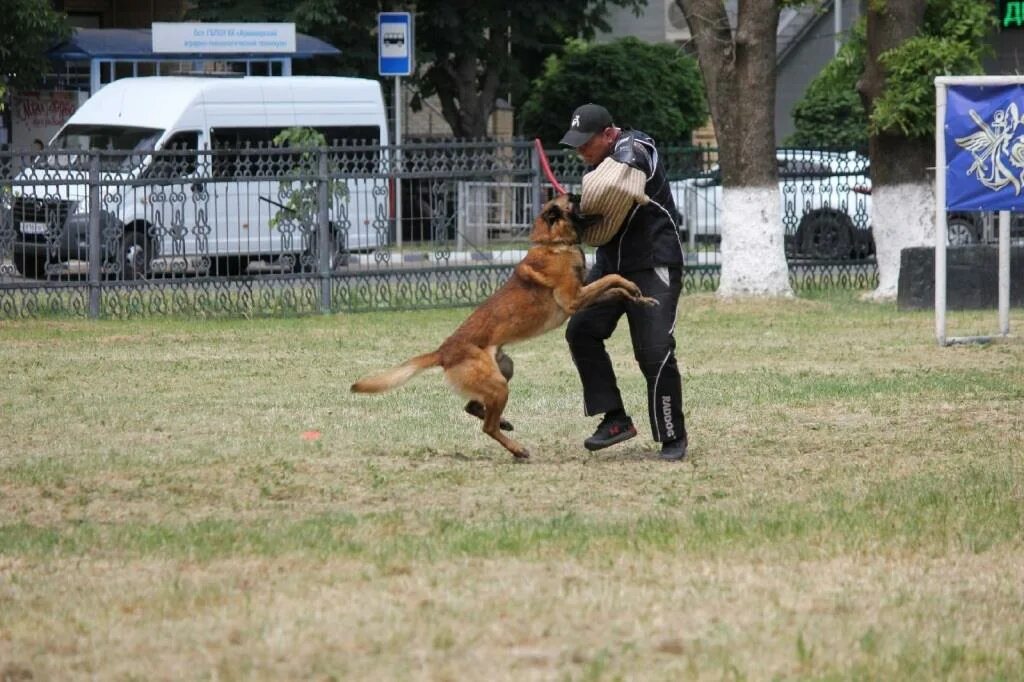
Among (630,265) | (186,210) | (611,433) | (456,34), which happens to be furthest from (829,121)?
(630,265)

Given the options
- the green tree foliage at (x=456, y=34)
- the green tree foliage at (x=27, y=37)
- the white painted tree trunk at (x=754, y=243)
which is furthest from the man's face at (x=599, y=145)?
the green tree foliage at (x=456, y=34)

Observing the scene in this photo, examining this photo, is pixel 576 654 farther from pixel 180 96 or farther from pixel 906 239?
pixel 180 96

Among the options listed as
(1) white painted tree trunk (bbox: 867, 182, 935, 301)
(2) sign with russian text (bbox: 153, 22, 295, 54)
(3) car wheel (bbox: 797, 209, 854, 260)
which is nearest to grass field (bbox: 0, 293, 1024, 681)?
(1) white painted tree trunk (bbox: 867, 182, 935, 301)

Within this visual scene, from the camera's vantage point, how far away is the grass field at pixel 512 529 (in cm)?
513

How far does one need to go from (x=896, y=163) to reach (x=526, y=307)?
33.2 feet

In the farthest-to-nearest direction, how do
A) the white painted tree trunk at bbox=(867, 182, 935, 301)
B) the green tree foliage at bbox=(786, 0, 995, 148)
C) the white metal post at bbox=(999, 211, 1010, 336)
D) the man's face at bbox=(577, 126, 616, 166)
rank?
the white painted tree trunk at bbox=(867, 182, 935, 301)
the green tree foliage at bbox=(786, 0, 995, 148)
the white metal post at bbox=(999, 211, 1010, 336)
the man's face at bbox=(577, 126, 616, 166)

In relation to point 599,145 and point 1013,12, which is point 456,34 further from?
point 599,145

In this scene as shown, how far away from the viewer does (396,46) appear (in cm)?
2194

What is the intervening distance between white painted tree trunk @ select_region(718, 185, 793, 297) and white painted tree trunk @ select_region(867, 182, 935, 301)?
3.75ft

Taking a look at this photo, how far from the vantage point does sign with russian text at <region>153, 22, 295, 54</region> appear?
24391 millimetres

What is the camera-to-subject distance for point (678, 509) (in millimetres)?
7359

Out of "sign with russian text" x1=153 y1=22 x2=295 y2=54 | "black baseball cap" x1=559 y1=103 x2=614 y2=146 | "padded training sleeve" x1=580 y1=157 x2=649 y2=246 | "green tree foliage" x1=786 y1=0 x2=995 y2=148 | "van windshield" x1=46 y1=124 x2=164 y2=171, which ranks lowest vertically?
"padded training sleeve" x1=580 y1=157 x2=649 y2=246

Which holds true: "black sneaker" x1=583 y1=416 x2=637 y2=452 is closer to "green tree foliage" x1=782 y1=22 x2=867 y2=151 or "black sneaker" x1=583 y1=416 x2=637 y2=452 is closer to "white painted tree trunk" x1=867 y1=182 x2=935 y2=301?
"white painted tree trunk" x1=867 y1=182 x2=935 y2=301

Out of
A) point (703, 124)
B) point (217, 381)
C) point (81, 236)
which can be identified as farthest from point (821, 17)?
point (217, 381)
